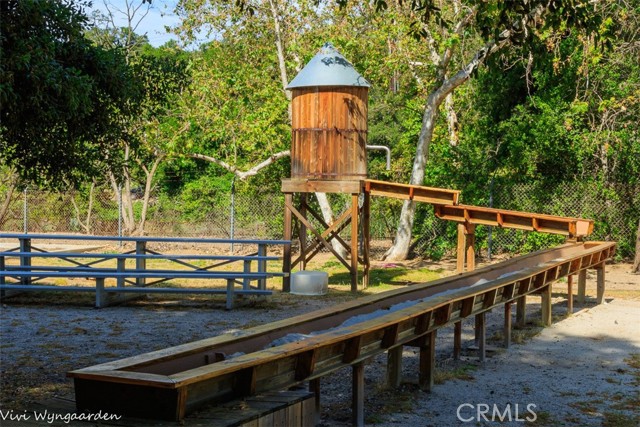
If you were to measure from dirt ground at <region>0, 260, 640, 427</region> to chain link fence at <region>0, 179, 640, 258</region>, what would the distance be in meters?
7.44

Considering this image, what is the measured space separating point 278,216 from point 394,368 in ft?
62.2

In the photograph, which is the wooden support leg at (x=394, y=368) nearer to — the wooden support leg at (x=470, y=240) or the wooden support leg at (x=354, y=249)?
the wooden support leg at (x=354, y=249)

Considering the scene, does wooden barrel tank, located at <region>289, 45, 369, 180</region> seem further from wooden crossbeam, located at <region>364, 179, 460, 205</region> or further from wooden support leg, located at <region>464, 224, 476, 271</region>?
wooden support leg, located at <region>464, 224, 476, 271</region>

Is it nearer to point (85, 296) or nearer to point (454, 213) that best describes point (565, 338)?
point (454, 213)

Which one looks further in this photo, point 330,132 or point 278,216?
point 278,216

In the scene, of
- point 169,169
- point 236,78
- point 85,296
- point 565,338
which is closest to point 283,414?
point 565,338

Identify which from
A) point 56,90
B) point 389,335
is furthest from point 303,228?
point 389,335

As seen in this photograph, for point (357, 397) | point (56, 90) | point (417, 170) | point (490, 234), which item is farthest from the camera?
point (490, 234)

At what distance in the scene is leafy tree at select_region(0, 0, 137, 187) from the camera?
966 centimetres

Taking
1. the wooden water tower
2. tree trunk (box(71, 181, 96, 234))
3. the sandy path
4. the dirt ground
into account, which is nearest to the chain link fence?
tree trunk (box(71, 181, 96, 234))

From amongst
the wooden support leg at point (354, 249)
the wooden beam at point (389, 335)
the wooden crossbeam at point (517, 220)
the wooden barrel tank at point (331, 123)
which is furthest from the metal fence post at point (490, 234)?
the wooden beam at point (389, 335)

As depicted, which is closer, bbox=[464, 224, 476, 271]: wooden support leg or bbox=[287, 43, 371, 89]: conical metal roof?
bbox=[287, 43, 371, 89]: conical metal roof

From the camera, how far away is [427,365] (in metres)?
9.34

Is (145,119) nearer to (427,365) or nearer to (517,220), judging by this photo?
(517,220)
